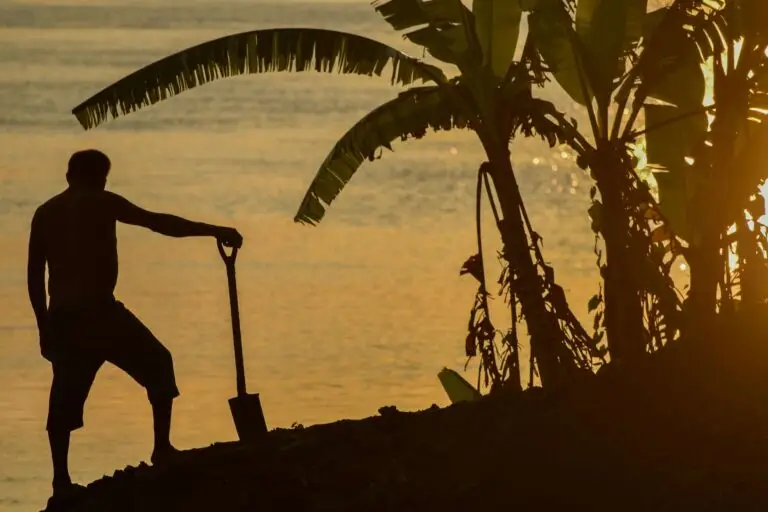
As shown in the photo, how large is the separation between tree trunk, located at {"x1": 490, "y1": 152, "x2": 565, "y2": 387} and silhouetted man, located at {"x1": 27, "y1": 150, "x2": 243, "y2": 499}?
191 inches

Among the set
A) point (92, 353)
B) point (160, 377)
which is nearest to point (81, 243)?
point (92, 353)

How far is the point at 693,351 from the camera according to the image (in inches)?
520

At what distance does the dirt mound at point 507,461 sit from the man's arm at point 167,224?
1272 mm

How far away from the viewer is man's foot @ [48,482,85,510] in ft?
36.7

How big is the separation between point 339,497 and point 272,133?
3529 cm

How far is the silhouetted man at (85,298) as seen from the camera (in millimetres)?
11016

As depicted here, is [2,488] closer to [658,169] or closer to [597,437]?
[658,169]

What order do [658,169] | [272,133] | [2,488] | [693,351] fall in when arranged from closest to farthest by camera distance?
1. [693,351]
2. [658,169]
3. [2,488]
4. [272,133]

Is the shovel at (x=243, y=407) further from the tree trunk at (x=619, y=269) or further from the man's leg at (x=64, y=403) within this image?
the tree trunk at (x=619, y=269)

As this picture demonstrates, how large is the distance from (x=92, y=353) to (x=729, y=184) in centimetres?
646

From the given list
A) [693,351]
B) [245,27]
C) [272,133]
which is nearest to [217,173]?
[272,133]

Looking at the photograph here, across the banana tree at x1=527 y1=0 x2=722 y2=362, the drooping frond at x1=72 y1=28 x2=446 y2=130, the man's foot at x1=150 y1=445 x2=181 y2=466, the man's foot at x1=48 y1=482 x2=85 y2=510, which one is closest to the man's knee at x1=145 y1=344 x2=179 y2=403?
the man's foot at x1=150 y1=445 x2=181 y2=466

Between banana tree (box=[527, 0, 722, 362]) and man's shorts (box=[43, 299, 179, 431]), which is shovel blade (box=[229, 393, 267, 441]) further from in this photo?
banana tree (box=[527, 0, 722, 362])

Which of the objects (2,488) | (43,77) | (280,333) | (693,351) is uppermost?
(43,77)
